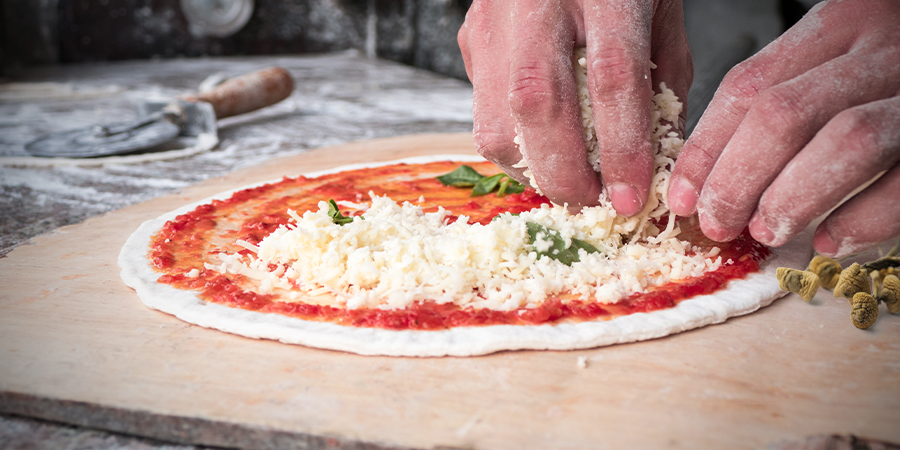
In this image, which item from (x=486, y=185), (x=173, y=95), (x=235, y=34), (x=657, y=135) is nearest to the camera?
(x=657, y=135)

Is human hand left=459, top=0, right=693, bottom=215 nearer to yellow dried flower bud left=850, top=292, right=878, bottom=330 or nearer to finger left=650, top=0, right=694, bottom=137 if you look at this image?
finger left=650, top=0, right=694, bottom=137

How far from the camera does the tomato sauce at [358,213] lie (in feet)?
4.36

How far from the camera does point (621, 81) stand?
134 centimetres

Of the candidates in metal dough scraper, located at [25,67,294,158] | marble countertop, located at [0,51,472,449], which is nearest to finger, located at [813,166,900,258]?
marble countertop, located at [0,51,472,449]

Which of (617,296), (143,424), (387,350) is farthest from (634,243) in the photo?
(143,424)

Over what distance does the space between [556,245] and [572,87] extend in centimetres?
38

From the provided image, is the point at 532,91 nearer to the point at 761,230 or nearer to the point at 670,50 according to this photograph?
the point at 670,50

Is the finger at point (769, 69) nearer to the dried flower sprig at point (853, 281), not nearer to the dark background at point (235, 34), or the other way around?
the dried flower sprig at point (853, 281)

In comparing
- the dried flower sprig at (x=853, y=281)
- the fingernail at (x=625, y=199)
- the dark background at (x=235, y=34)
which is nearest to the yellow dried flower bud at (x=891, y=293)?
the dried flower sprig at (x=853, y=281)

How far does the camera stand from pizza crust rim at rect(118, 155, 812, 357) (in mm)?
1228

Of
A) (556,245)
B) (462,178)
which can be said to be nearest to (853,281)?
(556,245)

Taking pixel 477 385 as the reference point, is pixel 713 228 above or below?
above

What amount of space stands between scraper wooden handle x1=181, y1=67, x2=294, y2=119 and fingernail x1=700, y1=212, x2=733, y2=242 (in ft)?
9.29

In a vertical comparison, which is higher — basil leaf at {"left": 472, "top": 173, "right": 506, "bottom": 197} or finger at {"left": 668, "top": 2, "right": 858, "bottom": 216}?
finger at {"left": 668, "top": 2, "right": 858, "bottom": 216}
